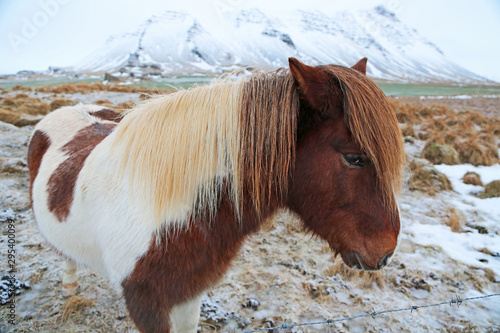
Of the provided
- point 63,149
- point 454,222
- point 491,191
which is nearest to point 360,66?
point 63,149

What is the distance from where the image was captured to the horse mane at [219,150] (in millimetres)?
1254

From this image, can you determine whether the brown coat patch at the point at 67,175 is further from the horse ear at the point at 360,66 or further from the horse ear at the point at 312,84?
the horse ear at the point at 360,66

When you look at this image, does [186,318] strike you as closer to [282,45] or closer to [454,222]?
[454,222]

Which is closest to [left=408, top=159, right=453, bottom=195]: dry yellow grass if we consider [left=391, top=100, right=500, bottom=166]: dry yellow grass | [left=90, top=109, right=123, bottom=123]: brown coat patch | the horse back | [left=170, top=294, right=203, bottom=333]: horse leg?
[left=391, top=100, right=500, bottom=166]: dry yellow grass

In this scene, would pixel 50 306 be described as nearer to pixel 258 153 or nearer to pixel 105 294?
pixel 105 294

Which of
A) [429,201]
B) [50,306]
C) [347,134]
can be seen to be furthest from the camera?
[429,201]

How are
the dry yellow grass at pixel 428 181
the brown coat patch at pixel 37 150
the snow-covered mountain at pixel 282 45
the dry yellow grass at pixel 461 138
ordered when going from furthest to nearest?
the snow-covered mountain at pixel 282 45 → the dry yellow grass at pixel 461 138 → the dry yellow grass at pixel 428 181 → the brown coat patch at pixel 37 150

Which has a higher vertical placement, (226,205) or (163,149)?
(163,149)

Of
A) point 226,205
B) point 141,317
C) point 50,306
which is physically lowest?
point 50,306

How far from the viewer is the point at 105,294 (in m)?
2.85

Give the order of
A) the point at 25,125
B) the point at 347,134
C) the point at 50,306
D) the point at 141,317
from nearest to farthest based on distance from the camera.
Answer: the point at 347,134 < the point at 141,317 < the point at 50,306 < the point at 25,125

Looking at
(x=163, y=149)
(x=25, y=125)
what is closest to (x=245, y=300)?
(x=163, y=149)

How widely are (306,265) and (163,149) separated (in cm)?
282

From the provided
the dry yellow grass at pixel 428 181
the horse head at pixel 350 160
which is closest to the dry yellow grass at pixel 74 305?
the horse head at pixel 350 160
